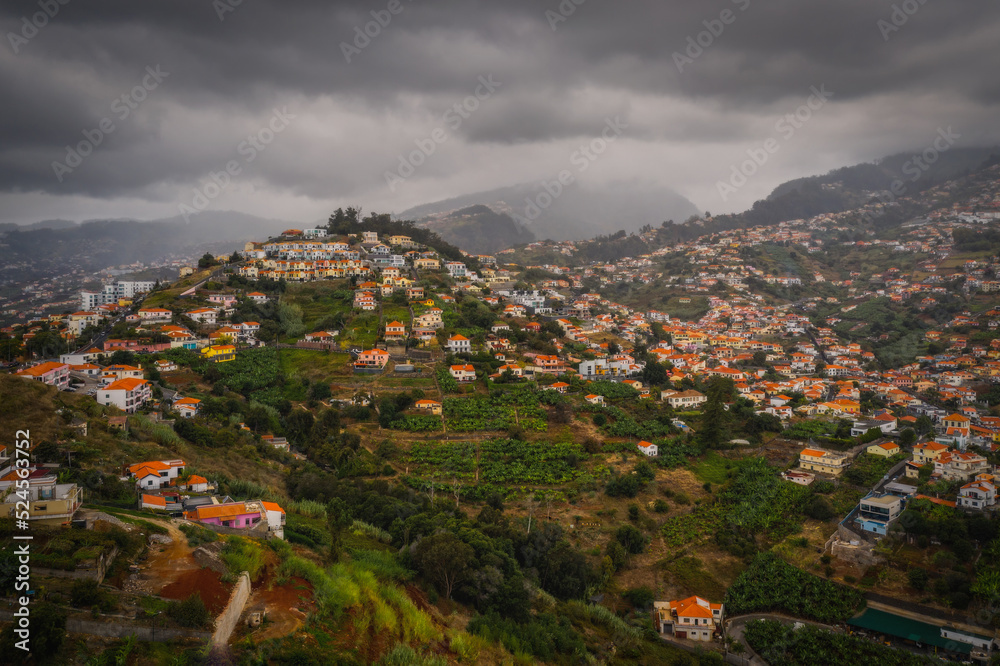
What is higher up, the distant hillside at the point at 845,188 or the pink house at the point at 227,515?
the distant hillside at the point at 845,188

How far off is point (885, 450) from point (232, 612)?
95.2 feet

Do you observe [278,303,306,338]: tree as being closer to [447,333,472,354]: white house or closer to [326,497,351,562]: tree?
[447,333,472,354]: white house

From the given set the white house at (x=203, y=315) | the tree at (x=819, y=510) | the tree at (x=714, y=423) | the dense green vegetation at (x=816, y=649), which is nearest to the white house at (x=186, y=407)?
the white house at (x=203, y=315)

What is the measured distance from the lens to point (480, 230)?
142 metres

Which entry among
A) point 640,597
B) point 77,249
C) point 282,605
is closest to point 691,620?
point 640,597

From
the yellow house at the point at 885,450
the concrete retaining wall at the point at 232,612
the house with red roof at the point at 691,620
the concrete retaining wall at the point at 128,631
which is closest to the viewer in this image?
the concrete retaining wall at the point at 128,631

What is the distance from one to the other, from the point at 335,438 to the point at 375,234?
1519 inches

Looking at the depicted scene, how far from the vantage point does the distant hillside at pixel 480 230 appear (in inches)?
5325

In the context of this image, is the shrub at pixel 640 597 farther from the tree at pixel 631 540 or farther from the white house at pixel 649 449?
the white house at pixel 649 449

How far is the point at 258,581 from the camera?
36.4ft

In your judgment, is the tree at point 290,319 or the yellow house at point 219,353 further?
the tree at point 290,319

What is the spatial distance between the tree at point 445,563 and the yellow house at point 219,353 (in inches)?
877

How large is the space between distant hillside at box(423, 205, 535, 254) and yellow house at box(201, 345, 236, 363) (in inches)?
3867

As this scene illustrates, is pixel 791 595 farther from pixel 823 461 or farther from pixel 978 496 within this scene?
pixel 823 461
